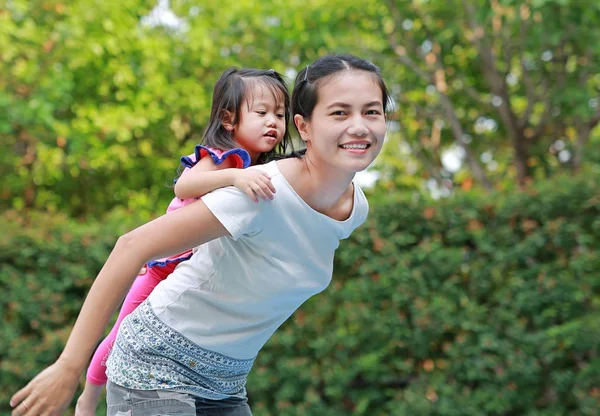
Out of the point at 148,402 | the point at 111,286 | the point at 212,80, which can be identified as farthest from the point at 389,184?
the point at 111,286

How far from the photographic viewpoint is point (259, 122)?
2.60m

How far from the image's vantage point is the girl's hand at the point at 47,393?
81.0 inches

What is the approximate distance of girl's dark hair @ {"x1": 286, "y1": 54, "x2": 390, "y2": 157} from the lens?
2180 millimetres

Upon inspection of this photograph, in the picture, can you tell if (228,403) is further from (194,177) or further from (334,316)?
Answer: (334,316)

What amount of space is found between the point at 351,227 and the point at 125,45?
9.06 meters

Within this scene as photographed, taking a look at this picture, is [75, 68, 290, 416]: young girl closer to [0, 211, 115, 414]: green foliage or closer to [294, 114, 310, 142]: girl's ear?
[294, 114, 310, 142]: girl's ear

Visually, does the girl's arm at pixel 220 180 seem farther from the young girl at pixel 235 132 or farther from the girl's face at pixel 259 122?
the girl's face at pixel 259 122

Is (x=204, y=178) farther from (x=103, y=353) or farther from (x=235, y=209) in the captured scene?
(x=103, y=353)

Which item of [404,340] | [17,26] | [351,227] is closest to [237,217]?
[351,227]

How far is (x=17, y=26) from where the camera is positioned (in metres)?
9.97

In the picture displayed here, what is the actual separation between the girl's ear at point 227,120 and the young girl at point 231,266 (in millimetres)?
419

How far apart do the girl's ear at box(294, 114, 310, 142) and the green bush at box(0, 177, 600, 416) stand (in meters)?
4.01

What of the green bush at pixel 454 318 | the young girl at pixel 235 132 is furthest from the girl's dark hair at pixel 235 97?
the green bush at pixel 454 318

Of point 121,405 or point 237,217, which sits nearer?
point 237,217
